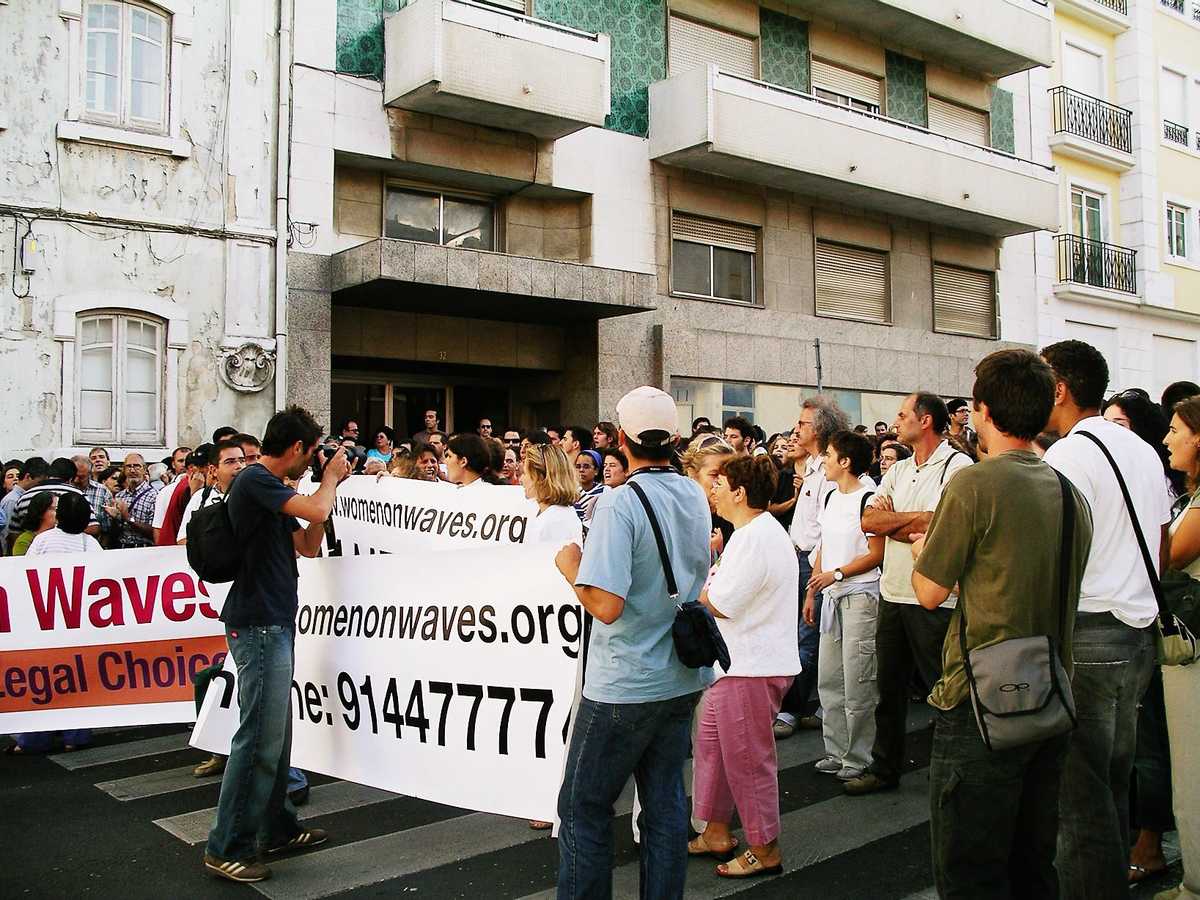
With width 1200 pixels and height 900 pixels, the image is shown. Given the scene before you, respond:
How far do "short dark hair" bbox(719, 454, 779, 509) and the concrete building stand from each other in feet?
35.3

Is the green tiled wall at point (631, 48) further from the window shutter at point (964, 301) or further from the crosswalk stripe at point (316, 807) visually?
the crosswalk stripe at point (316, 807)

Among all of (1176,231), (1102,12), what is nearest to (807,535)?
(1102,12)

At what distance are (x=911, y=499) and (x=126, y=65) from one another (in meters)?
12.1

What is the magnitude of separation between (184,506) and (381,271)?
6258mm

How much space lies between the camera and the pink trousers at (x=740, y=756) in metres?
5.07

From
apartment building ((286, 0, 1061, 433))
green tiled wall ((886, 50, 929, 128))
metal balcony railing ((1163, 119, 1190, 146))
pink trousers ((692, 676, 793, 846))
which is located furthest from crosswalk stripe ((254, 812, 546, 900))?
metal balcony railing ((1163, 119, 1190, 146))

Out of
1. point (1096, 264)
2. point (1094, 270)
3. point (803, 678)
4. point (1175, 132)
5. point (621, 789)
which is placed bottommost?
point (803, 678)

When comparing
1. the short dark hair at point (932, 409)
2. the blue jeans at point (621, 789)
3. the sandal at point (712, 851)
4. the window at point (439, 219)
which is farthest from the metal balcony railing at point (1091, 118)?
the blue jeans at point (621, 789)

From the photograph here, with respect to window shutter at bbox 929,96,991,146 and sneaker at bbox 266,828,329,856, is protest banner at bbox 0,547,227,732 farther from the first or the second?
window shutter at bbox 929,96,991,146

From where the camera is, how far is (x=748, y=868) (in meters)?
5.02

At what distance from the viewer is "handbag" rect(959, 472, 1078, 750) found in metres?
3.34

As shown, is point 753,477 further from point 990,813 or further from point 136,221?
point 136,221

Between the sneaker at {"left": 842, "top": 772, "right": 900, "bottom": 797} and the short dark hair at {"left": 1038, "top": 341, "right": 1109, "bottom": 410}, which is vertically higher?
the short dark hair at {"left": 1038, "top": 341, "right": 1109, "bottom": 410}

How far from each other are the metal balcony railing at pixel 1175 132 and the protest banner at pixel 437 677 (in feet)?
92.0
